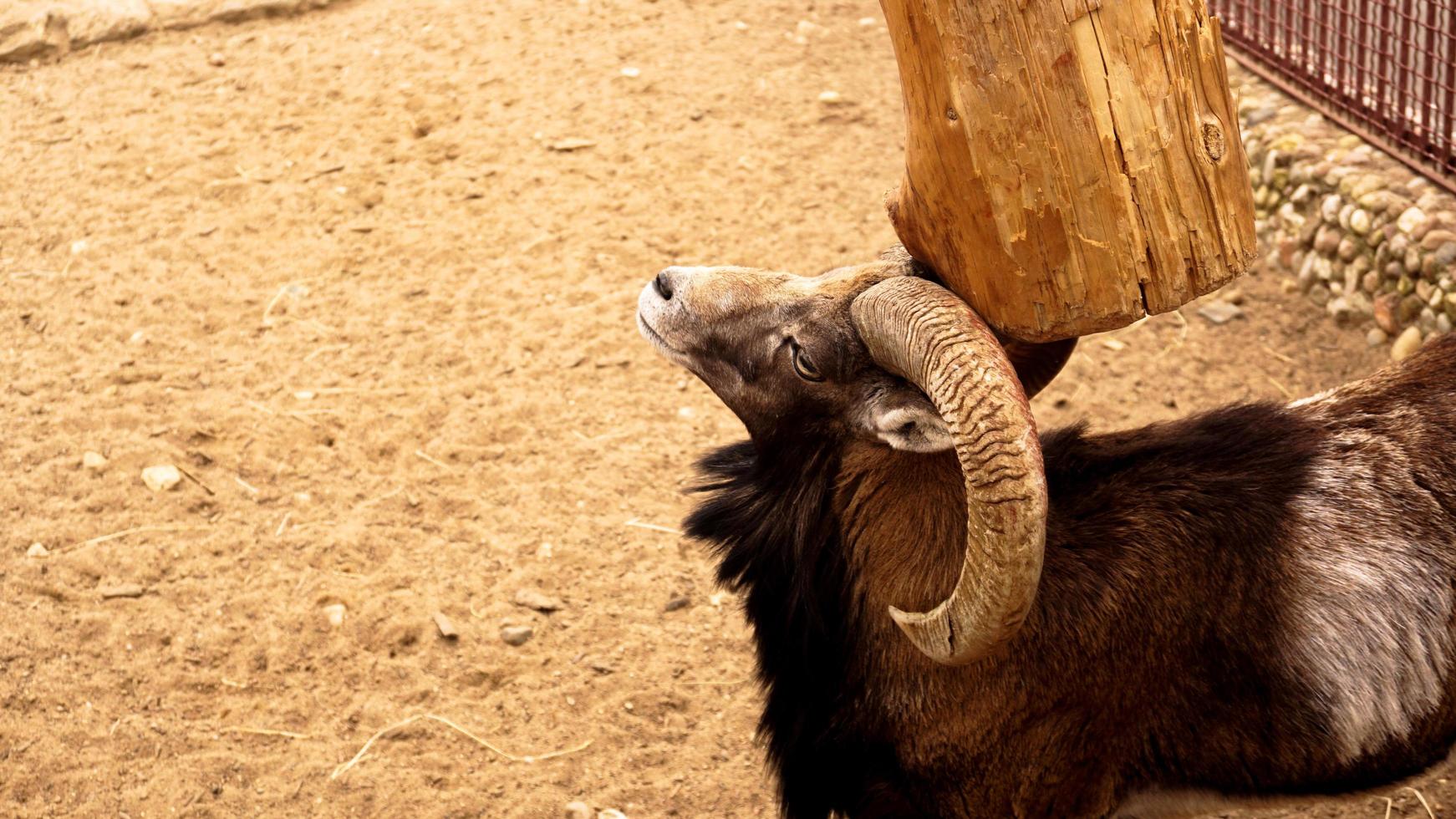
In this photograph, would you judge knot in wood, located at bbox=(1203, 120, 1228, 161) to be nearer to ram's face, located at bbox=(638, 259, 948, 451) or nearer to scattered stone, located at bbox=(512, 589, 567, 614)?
ram's face, located at bbox=(638, 259, 948, 451)

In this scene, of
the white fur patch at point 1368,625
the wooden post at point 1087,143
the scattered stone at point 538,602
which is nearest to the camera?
the wooden post at point 1087,143

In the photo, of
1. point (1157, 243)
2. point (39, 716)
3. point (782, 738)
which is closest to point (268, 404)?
point (39, 716)

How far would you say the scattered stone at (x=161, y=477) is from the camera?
5.71 metres

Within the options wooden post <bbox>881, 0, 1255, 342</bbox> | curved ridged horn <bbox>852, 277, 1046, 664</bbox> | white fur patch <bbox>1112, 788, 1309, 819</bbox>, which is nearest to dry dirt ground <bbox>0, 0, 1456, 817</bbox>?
white fur patch <bbox>1112, 788, 1309, 819</bbox>

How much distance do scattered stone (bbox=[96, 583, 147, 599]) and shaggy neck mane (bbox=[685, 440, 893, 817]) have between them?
8.14ft

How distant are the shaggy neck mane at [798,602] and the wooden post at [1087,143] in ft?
3.51

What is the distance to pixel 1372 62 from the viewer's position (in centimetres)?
666

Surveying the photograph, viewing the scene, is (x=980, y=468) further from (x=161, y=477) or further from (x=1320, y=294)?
(x=1320, y=294)

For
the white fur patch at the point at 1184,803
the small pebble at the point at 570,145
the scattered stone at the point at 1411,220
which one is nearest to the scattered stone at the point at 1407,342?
the scattered stone at the point at 1411,220

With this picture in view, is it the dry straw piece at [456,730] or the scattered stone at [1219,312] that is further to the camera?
the scattered stone at [1219,312]

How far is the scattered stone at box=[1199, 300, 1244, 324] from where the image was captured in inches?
275

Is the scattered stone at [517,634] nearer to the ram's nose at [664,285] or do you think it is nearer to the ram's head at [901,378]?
the ram's head at [901,378]

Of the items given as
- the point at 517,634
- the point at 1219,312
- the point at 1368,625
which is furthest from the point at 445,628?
the point at 1219,312

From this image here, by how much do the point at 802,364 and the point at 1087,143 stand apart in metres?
1.17
